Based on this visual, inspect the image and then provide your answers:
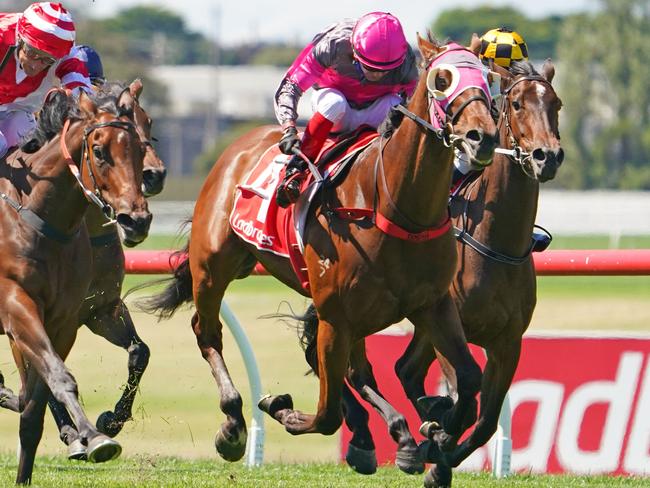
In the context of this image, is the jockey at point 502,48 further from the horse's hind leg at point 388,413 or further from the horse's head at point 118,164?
the horse's head at point 118,164

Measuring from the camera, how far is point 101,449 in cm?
521

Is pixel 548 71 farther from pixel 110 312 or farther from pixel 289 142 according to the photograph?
pixel 110 312

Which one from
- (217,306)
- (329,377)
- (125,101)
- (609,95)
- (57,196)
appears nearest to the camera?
(125,101)

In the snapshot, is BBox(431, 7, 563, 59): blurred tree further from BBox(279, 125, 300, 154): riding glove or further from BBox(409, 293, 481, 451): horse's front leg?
BBox(409, 293, 481, 451): horse's front leg

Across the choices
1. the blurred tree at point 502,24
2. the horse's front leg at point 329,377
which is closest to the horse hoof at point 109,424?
the horse's front leg at point 329,377

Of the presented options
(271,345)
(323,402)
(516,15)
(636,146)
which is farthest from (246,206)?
(516,15)

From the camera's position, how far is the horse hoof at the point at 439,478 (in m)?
6.33

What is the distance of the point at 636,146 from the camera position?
60594mm

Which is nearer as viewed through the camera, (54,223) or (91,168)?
(91,168)

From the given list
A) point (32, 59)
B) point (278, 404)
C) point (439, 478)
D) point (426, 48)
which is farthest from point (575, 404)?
point (32, 59)

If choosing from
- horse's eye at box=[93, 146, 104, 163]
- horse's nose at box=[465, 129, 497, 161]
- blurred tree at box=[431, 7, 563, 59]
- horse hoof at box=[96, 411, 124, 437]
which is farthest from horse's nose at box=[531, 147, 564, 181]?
blurred tree at box=[431, 7, 563, 59]

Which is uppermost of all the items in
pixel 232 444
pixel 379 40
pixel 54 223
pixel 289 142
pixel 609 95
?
pixel 379 40

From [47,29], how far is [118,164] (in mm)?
903

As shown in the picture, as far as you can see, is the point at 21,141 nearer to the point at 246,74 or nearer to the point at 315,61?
the point at 315,61
